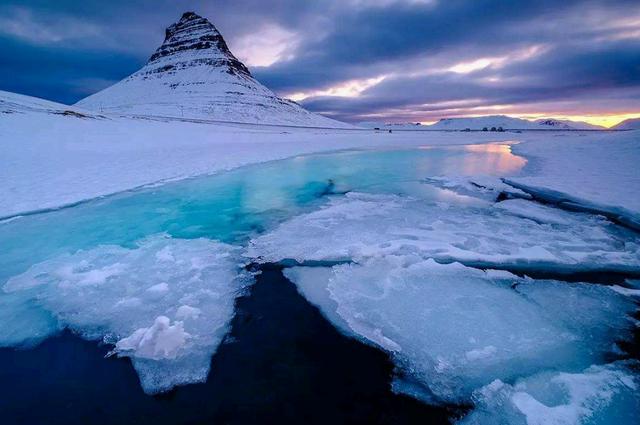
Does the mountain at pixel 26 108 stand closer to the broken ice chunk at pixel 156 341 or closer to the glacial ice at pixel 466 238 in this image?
the glacial ice at pixel 466 238

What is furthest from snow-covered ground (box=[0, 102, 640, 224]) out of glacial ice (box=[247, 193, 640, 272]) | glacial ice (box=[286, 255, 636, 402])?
glacial ice (box=[286, 255, 636, 402])

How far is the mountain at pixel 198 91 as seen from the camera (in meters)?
109

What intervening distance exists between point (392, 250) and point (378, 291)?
1307mm

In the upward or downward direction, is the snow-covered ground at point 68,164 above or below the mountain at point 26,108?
below

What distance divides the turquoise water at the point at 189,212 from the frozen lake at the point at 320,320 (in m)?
0.08

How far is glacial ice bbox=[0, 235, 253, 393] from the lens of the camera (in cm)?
327

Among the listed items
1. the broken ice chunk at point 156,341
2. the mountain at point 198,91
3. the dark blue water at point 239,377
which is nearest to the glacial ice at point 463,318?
the dark blue water at point 239,377

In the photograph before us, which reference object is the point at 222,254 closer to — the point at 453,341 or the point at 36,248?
the point at 36,248

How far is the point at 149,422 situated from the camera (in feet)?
8.52

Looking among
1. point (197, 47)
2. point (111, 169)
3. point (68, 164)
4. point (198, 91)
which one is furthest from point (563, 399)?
point (197, 47)

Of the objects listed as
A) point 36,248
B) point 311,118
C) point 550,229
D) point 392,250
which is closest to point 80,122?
point 36,248

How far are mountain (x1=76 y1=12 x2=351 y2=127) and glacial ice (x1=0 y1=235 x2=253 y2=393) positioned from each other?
311 feet

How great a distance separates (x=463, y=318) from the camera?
3.70 metres

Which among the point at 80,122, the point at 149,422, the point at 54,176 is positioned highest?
the point at 80,122
